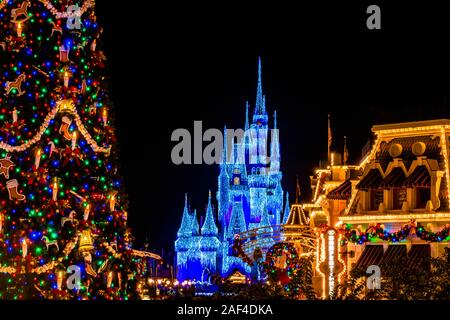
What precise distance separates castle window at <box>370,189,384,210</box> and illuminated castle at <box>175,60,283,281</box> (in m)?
60.6

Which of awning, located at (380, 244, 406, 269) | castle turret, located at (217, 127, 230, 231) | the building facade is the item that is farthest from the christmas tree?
castle turret, located at (217, 127, 230, 231)

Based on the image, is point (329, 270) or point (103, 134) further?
point (329, 270)

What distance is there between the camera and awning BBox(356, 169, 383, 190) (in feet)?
95.9

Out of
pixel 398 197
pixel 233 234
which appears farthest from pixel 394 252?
pixel 233 234

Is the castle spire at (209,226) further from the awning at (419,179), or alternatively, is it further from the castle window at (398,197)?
the awning at (419,179)

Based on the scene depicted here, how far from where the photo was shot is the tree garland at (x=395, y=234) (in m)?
26.9

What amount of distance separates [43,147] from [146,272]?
4.33 m

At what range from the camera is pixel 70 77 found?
16250mm

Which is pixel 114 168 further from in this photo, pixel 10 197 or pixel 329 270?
pixel 329 270

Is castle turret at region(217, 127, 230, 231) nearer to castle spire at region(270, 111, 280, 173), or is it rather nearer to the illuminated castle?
the illuminated castle

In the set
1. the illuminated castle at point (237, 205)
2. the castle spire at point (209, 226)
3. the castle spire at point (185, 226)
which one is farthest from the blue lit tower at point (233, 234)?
the castle spire at point (185, 226)

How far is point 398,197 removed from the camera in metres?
29.4

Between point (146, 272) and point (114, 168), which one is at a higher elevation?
point (114, 168)
